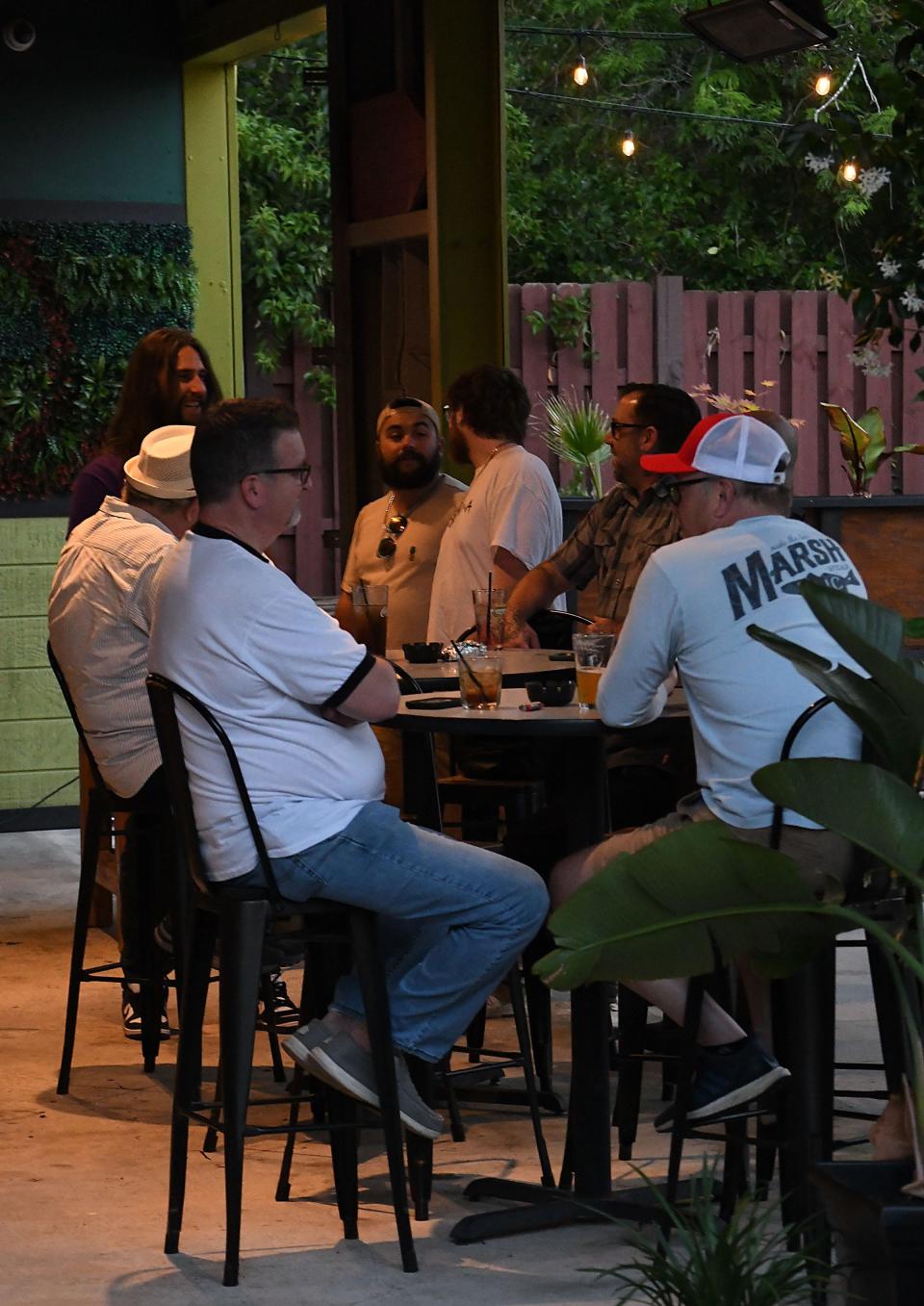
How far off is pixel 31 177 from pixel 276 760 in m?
5.54

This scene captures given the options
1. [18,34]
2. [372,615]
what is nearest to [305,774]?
[372,615]

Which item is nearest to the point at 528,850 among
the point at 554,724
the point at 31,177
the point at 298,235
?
the point at 554,724

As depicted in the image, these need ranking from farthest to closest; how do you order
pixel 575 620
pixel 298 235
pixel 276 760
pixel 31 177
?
pixel 298 235 < pixel 31 177 < pixel 575 620 < pixel 276 760

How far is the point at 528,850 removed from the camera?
436 centimetres

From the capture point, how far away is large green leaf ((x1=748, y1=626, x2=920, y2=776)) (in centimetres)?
287

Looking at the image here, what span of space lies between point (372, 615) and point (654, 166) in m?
10.9

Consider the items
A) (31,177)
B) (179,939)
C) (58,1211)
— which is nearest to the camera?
(58,1211)

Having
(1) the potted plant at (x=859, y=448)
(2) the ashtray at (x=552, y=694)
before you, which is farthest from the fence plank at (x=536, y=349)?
(2) the ashtray at (x=552, y=694)

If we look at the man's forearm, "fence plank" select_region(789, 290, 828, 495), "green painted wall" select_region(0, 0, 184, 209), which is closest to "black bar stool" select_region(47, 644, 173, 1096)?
the man's forearm

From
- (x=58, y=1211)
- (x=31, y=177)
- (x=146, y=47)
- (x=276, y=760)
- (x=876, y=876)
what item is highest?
(x=146, y=47)

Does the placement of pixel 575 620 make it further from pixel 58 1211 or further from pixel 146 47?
pixel 146 47

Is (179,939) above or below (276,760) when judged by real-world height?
below

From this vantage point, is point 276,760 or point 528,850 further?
point 528,850

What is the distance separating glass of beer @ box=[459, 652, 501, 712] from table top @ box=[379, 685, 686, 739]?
2cm
